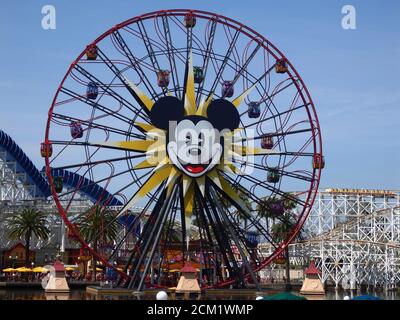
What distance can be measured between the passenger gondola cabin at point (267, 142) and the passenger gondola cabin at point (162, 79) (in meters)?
8.28

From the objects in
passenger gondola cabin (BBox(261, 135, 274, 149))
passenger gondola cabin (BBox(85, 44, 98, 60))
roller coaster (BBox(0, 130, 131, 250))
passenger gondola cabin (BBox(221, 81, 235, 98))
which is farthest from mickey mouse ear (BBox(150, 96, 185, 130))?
roller coaster (BBox(0, 130, 131, 250))

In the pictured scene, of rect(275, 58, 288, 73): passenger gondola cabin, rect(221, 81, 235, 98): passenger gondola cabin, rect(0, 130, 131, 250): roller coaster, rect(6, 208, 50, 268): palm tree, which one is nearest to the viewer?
rect(221, 81, 235, 98): passenger gondola cabin

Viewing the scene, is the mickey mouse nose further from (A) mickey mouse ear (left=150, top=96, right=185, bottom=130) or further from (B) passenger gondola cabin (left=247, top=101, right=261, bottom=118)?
(B) passenger gondola cabin (left=247, top=101, right=261, bottom=118)

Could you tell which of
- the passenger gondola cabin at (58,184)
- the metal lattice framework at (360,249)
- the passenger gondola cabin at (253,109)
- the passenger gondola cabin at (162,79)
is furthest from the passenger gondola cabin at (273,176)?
the metal lattice framework at (360,249)

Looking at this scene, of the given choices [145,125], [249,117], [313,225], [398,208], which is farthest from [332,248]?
[145,125]

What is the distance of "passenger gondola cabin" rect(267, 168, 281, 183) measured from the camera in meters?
56.1

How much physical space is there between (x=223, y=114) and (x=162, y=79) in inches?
198

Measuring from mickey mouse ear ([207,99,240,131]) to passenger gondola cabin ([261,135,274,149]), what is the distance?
249cm

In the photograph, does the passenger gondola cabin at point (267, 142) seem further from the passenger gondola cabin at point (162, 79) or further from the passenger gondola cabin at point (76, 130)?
the passenger gondola cabin at point (76, 130)

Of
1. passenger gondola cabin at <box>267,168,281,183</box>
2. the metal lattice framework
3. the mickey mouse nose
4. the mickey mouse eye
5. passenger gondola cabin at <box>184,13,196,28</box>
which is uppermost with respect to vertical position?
passenger gondola cabin at <box>184,13,196,28</box>

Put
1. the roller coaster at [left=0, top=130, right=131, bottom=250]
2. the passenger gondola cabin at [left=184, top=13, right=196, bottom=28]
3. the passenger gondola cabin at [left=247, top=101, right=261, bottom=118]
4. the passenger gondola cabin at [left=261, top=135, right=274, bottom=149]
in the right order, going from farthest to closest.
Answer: the roller coaster at [left=0, top=130, right=131, bottom=250] → the passenger gondola cabin at [left=247, top=101, right=261, bottom=118] → the passenger gondola cabin at [left=184, top=13, right=196, bottom=28] → the passenger gondola cabin at [left=261, top=135, right=274, bottom=149]

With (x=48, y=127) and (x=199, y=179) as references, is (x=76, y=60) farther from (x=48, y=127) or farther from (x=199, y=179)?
(x=199, y=179)
